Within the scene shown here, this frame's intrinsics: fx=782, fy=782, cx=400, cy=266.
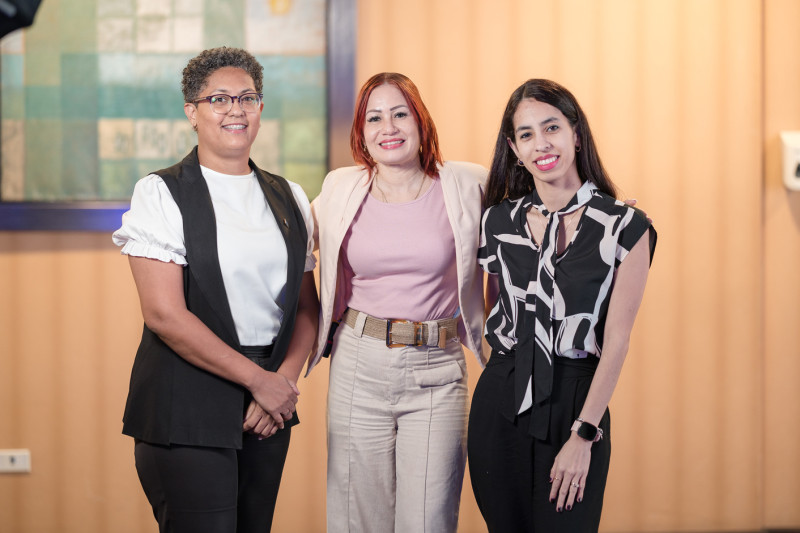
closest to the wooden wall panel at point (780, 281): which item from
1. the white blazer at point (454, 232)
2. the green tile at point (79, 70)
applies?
the white blazer at point (454, 232)

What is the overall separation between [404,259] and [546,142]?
1.77 feet

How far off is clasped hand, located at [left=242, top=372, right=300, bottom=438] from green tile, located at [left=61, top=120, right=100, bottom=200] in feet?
5.34

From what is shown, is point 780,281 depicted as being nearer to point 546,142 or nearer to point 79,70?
point 546,142

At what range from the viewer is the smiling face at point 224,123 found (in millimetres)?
2035

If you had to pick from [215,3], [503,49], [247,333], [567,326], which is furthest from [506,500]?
[215,3]

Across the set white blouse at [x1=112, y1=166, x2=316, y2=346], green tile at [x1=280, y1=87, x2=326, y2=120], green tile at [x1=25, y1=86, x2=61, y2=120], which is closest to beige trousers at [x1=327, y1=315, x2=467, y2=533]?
white blouse at [x1=112, y1=166, x2=316, y2=346]

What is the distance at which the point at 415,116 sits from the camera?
2.32 metres

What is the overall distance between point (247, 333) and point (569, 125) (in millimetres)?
986

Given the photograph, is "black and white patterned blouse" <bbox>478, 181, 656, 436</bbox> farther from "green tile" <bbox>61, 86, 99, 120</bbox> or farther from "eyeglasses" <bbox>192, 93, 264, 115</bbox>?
"green tile" <bbox>61, 86, 99, 120</bbox>

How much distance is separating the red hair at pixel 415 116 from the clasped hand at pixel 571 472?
3.09ft

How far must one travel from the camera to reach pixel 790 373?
11.4ft

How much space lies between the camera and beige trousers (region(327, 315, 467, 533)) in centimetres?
224

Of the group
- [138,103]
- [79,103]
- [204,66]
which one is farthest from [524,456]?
[79,103]

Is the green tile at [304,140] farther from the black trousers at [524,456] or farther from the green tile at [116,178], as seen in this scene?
the black trousers at [524,456]
